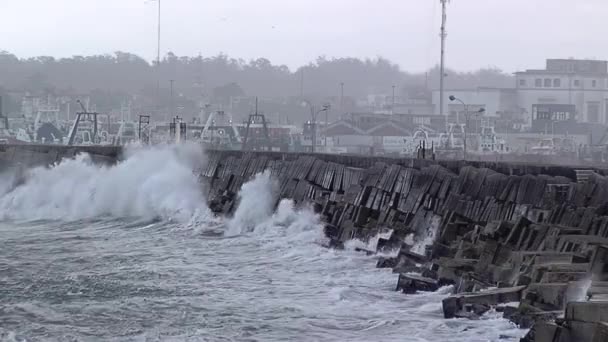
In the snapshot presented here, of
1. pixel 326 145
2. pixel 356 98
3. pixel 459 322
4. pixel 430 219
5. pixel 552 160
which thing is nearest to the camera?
pixel 459 322

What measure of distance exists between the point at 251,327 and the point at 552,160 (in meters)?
42.6

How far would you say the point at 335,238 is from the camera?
86.8ft

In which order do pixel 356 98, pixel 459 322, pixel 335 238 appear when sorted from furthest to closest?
pixel 356 98, pixel 335 238, pixel 459 322

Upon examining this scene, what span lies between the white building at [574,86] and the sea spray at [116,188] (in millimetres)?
59411

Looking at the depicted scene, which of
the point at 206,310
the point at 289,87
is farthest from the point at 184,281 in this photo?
the point at 289,87

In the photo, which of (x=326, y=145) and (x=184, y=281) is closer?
(x=184, y=281)

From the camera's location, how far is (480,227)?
20.8 m

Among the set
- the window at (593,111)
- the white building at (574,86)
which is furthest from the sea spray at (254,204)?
the window at (593,111)

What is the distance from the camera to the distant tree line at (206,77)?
150 meters

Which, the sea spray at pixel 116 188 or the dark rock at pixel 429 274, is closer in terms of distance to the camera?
the dark rock at pixel 429 274

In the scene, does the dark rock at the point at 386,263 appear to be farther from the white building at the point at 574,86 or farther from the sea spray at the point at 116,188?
the white building at the point at 574,86

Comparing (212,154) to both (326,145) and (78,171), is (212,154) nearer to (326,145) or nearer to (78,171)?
(78,171)

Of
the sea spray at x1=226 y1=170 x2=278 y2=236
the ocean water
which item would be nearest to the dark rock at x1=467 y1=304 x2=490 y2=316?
the ocean water

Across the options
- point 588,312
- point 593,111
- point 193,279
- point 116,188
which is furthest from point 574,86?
point 588,312
